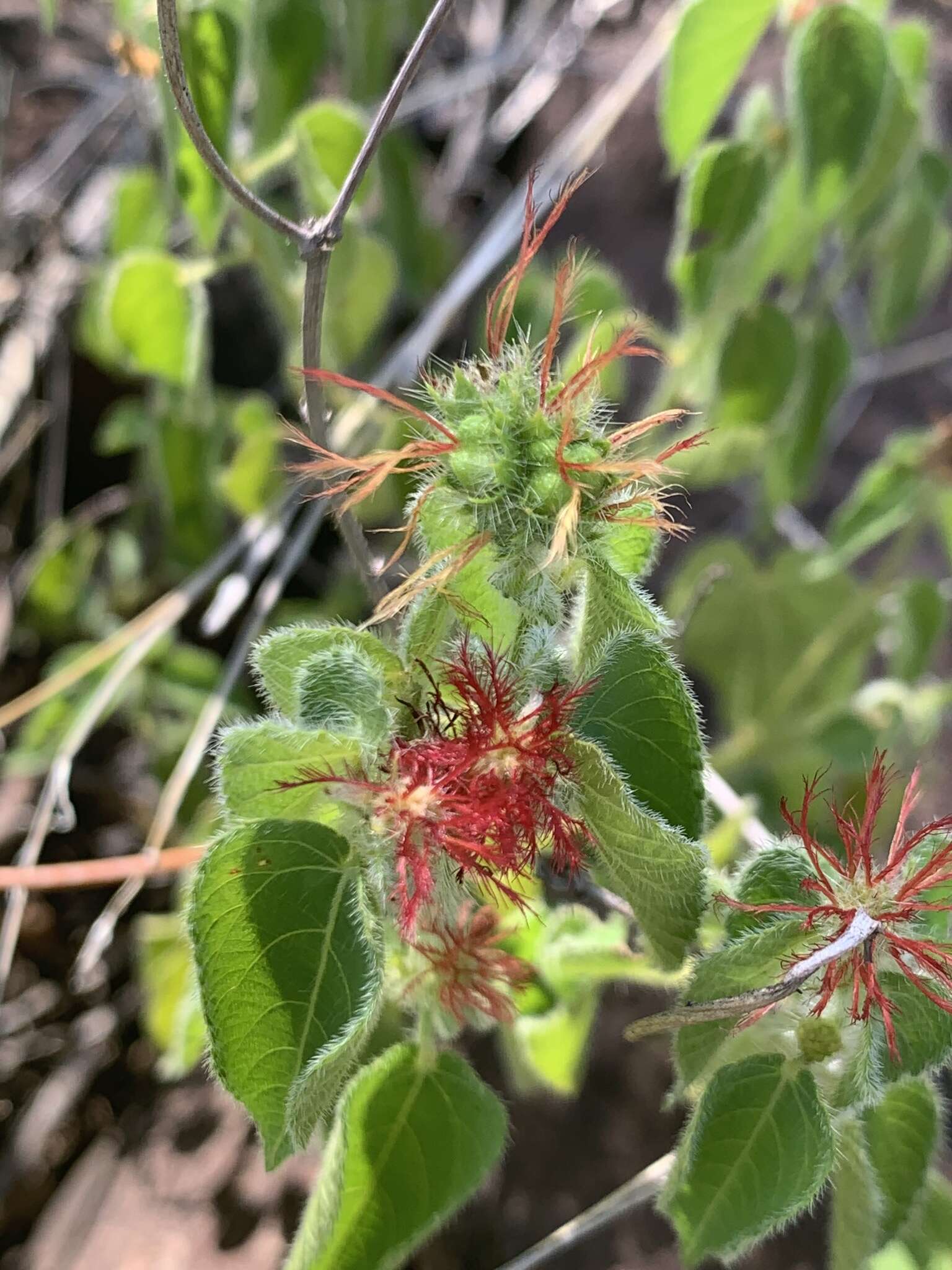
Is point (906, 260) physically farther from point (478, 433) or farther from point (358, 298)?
point (478, 433)

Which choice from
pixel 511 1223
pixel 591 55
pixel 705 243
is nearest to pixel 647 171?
pixel 591 55

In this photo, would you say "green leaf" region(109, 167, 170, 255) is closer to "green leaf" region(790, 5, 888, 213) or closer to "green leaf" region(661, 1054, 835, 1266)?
"green leaf" region(790, 5, 888, 213)

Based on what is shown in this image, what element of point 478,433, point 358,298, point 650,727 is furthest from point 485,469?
point 358,298

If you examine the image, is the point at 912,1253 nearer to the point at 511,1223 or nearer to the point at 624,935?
the point at 624,935

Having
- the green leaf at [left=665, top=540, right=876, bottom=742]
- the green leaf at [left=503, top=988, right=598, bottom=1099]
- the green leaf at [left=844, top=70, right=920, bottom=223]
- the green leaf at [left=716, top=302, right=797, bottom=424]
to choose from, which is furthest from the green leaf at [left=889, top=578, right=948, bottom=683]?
the green leaf at [left=503, top=988, right=598, bottom=1099]

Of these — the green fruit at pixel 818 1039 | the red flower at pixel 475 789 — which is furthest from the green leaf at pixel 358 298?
the green fruit at pixel 818 1039

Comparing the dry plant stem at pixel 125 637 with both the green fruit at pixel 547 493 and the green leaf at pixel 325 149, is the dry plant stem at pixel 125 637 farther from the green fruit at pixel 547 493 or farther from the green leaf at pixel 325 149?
the green fruit at pixel 547 493
